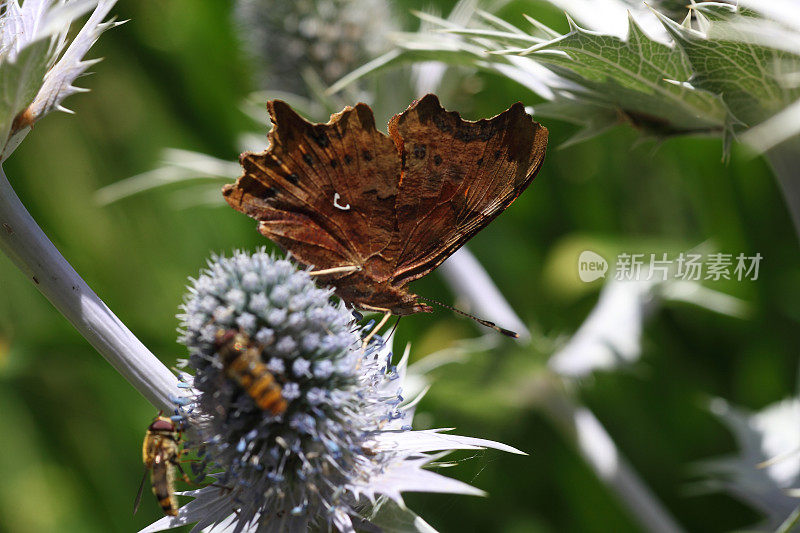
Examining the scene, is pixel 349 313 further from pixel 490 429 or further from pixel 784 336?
pixel 784 336

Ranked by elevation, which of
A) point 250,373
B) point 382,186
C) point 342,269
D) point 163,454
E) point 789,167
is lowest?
point 163,454

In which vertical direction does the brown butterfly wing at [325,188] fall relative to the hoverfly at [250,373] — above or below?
above

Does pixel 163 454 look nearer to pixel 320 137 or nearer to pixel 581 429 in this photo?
pixel 320 137

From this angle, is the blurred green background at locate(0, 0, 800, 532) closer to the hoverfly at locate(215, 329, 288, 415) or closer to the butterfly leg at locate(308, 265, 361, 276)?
the butterfly leg at locate(308, 265, 361, 276)

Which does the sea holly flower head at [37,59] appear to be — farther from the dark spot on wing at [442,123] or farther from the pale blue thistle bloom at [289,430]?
the dark spot on wing at [442,123]

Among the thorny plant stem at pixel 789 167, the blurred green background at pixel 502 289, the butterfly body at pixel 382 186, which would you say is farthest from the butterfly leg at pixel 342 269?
the blurred green background at pixel 502 289

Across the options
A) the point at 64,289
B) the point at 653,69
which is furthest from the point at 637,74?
the point at 64,289

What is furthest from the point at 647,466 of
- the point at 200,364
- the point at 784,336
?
the point at 200,364
